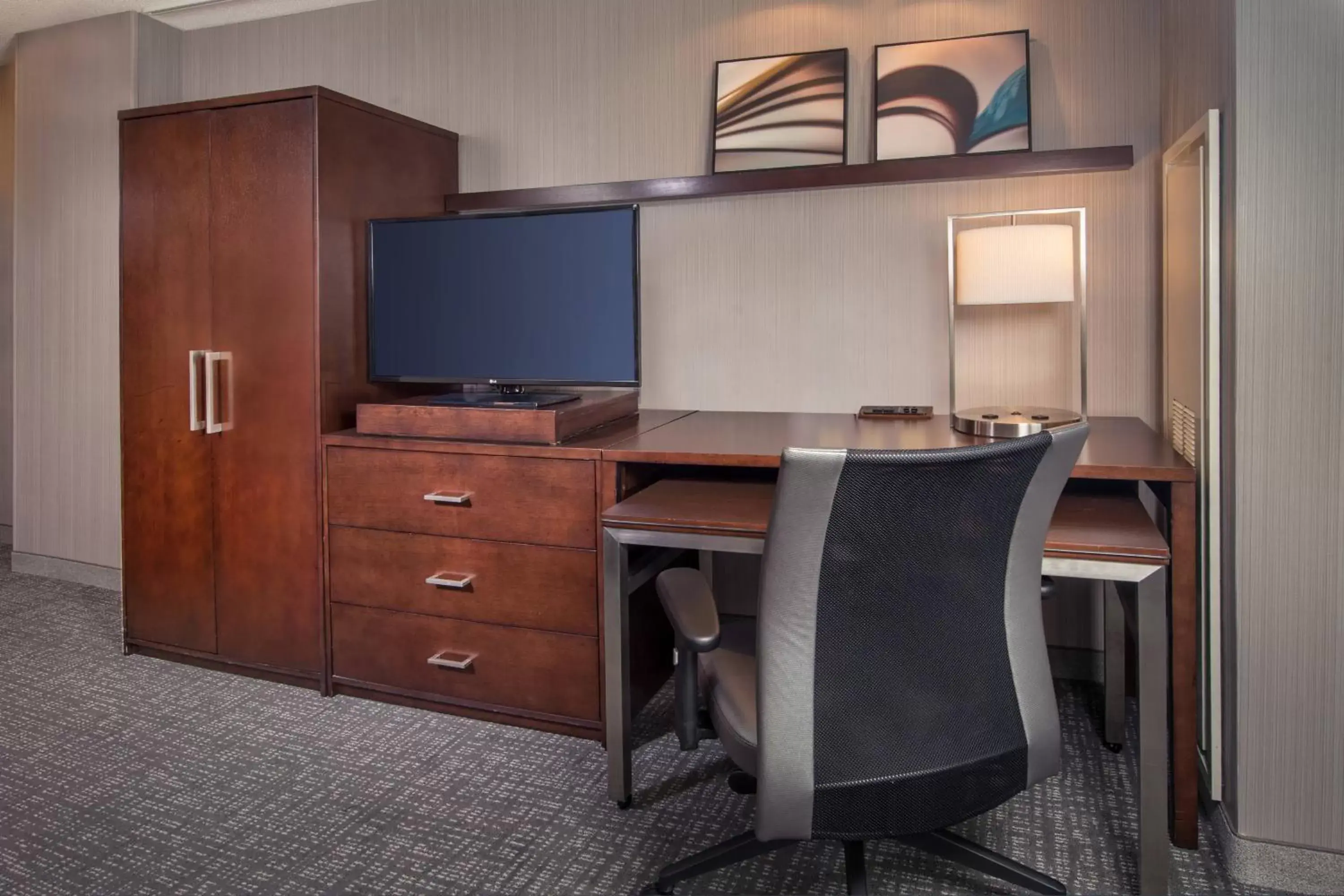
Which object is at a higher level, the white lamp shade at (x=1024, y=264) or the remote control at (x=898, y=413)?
the white lamp shade at (x=1024, y=264)

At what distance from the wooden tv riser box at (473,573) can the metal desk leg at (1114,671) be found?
3.47 ft

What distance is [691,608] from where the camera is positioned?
53.0 inches

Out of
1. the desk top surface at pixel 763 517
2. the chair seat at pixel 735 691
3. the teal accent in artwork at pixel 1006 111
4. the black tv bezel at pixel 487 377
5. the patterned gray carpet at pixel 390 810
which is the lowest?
the patterned gray carpet at pixel 390 810

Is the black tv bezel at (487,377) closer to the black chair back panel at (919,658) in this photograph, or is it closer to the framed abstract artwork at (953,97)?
the framed abstract artwork at (953,97)

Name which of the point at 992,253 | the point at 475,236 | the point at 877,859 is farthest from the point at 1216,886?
the point at 475,236

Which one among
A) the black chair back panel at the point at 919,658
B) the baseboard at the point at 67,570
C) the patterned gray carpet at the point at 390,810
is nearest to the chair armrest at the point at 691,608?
the black chair back panel at the point at 919,658

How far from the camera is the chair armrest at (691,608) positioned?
1.27 m

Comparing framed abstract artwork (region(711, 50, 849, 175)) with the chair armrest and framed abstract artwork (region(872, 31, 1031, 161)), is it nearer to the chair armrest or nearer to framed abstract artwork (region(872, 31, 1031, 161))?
framed abstract artwork (region(872, 31, 1031, 161))

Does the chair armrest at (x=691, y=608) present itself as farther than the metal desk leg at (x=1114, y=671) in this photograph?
No

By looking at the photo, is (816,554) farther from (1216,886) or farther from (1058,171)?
(1058,171)

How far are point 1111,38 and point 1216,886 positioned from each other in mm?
1873

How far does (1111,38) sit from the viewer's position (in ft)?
7.38

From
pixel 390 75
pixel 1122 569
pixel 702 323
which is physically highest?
pixel 390 75

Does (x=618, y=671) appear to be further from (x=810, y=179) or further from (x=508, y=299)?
(x=810, y=179)
